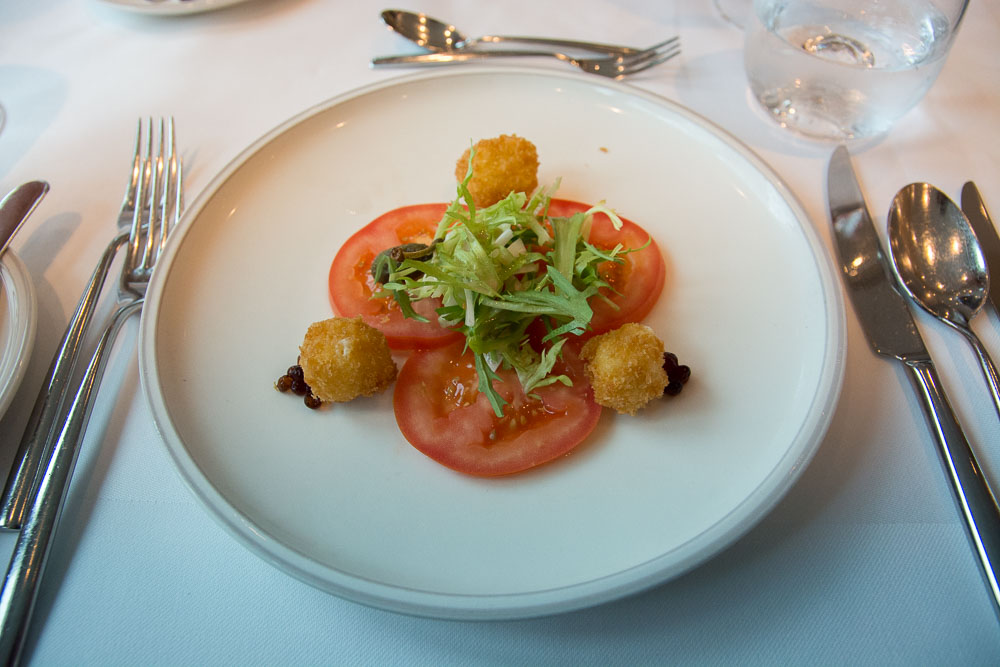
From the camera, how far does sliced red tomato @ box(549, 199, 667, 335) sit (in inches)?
45.6

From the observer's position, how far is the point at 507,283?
1134 mm

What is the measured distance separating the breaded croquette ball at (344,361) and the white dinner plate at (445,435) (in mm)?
56

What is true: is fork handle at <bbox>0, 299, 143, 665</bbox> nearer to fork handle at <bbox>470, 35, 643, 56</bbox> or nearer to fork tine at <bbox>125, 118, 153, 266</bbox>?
fork tine at <bbox>125, 118, 153, 266</bbox>

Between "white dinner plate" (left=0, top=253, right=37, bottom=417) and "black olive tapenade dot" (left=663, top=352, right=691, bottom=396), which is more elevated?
"white dinner plate" (left=0, top=253, right=37, bottom=417)

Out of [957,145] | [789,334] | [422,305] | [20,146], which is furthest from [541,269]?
[20,146]

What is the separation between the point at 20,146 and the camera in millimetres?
1670

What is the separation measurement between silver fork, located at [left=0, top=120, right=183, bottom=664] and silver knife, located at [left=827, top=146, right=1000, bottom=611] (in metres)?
1.47

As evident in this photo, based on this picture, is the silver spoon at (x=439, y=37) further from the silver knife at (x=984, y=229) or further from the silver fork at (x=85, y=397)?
the silver knife at (x=984, y=229)

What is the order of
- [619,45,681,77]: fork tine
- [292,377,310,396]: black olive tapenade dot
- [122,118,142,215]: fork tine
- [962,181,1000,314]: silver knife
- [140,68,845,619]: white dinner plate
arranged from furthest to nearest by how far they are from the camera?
[619,45,681,77]: fork tine
[122,118,142,215]: fork tine
[962,181,1000,314]: silver knife
[292,377,310,396]: black olive tapenade dot
[140,68,845,619]: white dinner plate

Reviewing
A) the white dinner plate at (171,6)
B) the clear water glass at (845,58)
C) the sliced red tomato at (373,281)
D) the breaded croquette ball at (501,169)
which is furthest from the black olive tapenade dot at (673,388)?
the white dinner plate at (171,6)

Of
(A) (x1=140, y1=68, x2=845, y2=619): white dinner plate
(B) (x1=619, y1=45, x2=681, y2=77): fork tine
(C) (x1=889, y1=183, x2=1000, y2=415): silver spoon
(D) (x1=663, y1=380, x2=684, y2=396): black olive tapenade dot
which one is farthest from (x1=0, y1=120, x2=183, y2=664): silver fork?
(C) (x1=889, y1=183, x2=1000, y2=415): silver spoon

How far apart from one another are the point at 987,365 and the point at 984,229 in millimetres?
382

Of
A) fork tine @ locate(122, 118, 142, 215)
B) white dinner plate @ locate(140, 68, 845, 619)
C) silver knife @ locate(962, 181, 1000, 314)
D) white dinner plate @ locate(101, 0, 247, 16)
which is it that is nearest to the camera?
white dinner plate @ locate(140, 68, 845, 619)

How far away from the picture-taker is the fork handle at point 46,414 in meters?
0.98
